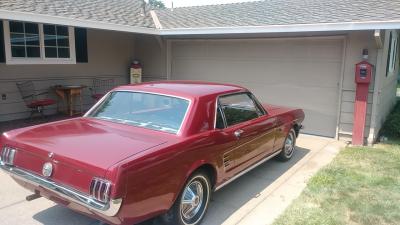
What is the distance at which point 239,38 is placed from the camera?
9438 millimetres

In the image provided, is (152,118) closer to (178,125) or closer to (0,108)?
(178,125)

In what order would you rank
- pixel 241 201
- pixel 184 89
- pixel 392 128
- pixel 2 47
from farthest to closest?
pixel 392 128 → pixel 2 47 → pixel 241 201 → pixel 184 89

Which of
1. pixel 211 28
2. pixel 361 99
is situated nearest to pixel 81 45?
pixel 211 28

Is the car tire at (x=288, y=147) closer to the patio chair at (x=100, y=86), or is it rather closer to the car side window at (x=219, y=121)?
the car side window at (x=219, y=121)

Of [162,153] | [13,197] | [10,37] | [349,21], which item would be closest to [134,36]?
[10,37]

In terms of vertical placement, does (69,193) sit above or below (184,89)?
below

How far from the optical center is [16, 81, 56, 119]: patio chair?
823cm

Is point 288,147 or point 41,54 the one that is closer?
point 288,147

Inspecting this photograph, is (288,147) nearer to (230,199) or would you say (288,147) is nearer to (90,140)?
(230,199)

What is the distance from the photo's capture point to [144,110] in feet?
13.7

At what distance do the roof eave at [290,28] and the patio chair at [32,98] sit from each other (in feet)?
12.0

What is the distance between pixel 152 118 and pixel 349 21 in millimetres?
5238

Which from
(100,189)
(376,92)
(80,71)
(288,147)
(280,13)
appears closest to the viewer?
(100,189)

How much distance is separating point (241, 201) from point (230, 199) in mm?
148
